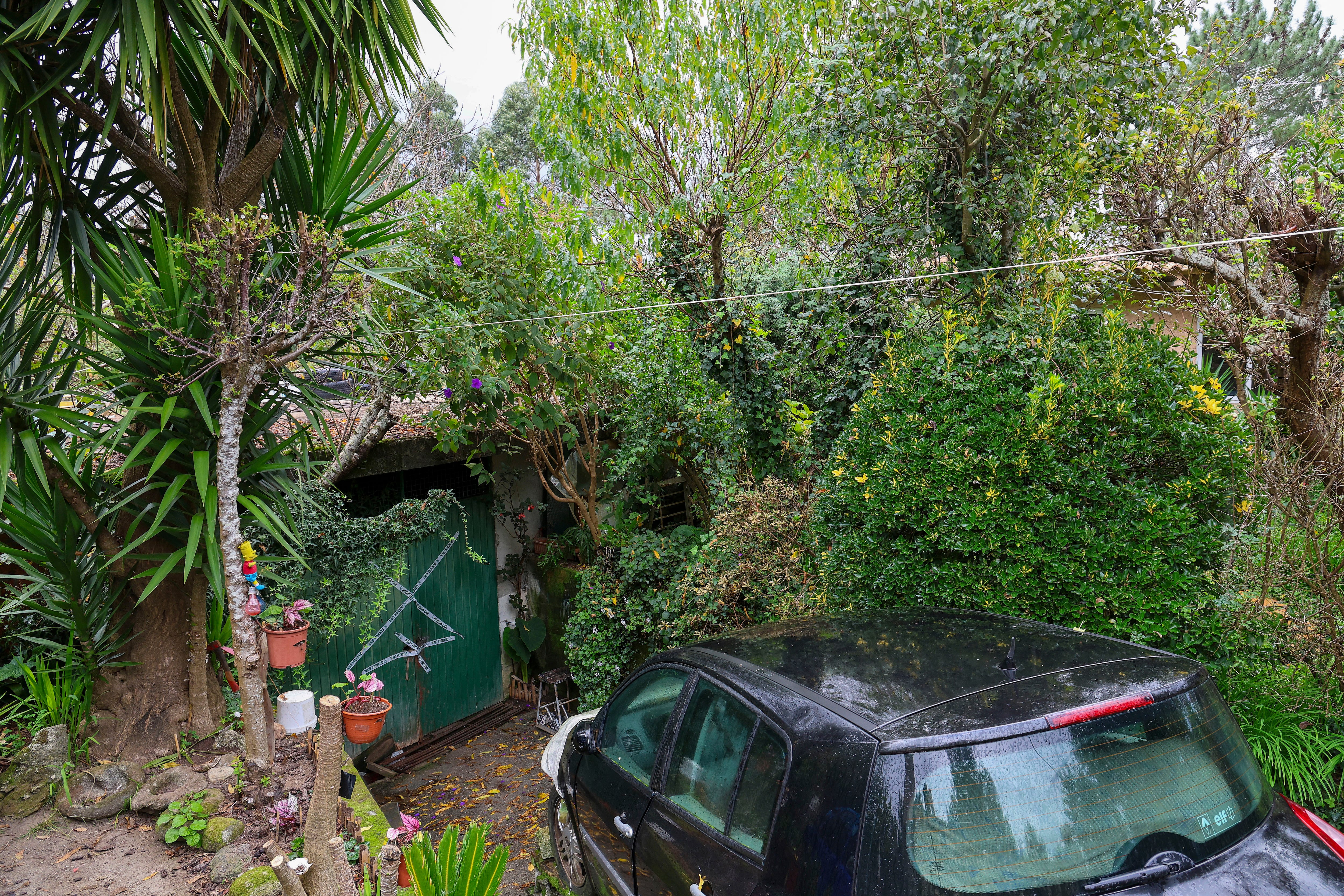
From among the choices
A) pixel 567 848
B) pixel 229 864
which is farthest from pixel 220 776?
pixel 567 848

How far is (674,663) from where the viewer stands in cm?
296

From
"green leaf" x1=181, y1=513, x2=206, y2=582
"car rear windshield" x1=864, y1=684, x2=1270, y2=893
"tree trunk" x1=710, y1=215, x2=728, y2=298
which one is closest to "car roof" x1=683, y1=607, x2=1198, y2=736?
"car rear windshield" x1=864, y1=684, x2=1270, y2=893

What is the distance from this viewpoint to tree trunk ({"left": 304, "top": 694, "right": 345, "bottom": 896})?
2588mm

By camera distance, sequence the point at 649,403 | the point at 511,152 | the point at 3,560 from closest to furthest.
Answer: the point at 3,560 < the point at 649,403 < the point at 511,152

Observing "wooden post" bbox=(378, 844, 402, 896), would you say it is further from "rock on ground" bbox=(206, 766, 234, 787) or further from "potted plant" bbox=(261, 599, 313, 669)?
"potted plant" bbox=(261, 599, 313, 669)

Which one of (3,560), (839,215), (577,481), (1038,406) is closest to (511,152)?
(577,481)

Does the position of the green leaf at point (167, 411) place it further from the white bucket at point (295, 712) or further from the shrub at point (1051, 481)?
the shrub at point (1051, 481)

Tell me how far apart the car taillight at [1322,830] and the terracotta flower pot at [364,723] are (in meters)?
4.98

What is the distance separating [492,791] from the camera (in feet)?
21.1

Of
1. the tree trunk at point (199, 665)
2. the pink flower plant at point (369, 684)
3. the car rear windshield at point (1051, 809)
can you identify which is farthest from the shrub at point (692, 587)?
the tree trunk at point (199, 665)

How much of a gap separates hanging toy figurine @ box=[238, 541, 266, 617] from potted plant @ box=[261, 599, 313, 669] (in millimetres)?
699

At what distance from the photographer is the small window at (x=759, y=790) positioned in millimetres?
2180

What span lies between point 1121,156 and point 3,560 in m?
7.13

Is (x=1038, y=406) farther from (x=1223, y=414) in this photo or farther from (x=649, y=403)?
(x=649, y=403)
